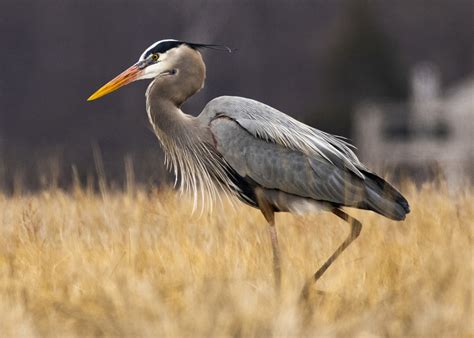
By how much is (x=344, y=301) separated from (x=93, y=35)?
169 ft

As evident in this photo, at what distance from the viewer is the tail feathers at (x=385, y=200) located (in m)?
5.96

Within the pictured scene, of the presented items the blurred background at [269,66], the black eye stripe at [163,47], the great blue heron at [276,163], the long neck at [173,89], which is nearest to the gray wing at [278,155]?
the great blue heron at [276,163]

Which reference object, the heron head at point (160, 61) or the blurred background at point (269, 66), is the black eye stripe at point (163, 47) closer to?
the heron head at point (160, 61)

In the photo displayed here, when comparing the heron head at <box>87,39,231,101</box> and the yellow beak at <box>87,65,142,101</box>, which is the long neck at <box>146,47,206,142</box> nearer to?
the heron head at <box>87,39,231,101</box>

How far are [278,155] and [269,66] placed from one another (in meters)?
46.9

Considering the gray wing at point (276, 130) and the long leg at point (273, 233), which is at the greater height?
the gray wing at point (276, 130)

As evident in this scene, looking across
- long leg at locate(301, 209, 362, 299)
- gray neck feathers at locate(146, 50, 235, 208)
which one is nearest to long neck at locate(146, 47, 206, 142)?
gray neck feathers at locate(146, 50, 235, 208)

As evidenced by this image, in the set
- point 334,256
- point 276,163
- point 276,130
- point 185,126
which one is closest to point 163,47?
point 185,126

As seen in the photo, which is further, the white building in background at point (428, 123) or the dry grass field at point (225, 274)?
the white building in background at point (428, 123)

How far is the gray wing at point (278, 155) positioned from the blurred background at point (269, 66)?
31.6 meters

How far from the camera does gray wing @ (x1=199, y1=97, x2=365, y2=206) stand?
6.14m

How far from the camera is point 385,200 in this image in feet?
19.7

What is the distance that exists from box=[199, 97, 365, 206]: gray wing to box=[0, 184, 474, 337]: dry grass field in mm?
320

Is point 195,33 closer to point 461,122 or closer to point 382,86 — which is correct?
point 382,86
